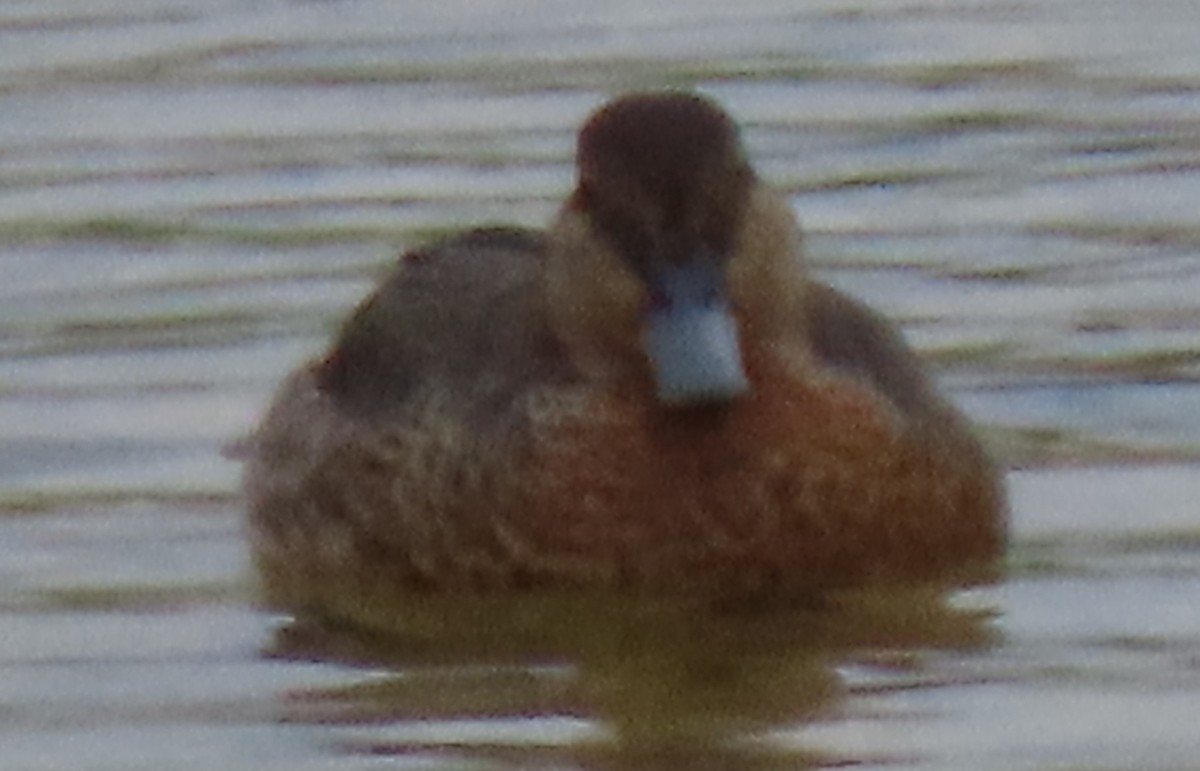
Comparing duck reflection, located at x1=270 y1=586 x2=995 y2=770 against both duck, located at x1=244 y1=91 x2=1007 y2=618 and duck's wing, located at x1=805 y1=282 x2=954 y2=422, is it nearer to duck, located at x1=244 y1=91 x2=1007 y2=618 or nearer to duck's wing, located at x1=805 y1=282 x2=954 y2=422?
duck, located at x1=244 y1=91 x2=1007 y2=618

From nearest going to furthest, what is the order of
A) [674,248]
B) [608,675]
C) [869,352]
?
1. [608,675]
2. [674,248]
3. [869,352]

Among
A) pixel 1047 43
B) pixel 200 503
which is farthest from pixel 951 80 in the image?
pixel 200 503

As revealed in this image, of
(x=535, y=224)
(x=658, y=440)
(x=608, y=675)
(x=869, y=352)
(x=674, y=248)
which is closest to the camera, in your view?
(x=608, y=675)

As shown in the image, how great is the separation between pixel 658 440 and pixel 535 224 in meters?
2.67

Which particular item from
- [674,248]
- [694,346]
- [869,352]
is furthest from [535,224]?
[694,346]

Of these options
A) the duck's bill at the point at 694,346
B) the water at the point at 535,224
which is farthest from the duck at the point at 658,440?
the water at the point at 535,224

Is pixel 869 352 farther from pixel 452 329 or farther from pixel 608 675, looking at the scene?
pixel 608 675

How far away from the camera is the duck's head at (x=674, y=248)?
838 centimetres

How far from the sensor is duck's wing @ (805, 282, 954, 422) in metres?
8.94

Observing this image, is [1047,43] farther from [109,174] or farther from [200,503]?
[200,503]

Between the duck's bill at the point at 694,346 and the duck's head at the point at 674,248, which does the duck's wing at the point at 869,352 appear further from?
the duck's bill at the point at 694,346

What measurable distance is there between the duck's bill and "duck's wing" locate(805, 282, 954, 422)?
0.55m

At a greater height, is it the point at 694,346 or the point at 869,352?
the point at 694,346

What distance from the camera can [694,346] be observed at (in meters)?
8.36
